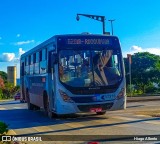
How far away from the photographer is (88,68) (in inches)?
617

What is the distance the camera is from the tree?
63344 mm

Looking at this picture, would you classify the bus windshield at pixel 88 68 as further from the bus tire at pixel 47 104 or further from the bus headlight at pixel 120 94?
the bus tire at pixel 47 104

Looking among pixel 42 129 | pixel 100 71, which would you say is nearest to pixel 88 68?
pixel 100 71

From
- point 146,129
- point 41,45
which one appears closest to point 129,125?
point 146,129

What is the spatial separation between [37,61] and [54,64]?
12.0 ft

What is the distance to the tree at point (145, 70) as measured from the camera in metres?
63.3

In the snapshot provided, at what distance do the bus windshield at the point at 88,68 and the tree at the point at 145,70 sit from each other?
46347 mm

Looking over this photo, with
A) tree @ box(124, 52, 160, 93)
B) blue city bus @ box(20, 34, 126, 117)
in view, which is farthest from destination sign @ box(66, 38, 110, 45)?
tree @ box(124, 52, 160, 93)

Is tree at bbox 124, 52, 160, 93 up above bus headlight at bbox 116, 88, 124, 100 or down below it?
above

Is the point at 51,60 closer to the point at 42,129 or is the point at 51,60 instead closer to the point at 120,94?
the point at 120,94

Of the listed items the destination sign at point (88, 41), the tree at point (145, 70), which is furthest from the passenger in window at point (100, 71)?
the tree at point (145, 70)

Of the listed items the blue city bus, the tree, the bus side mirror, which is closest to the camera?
the blue city bus

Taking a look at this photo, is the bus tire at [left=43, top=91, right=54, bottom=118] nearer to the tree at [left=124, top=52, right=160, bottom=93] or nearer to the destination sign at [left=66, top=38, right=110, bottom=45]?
the destination sign at [left=66, top=38, right=110, bottom=45]

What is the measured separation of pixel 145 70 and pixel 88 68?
50168mm
